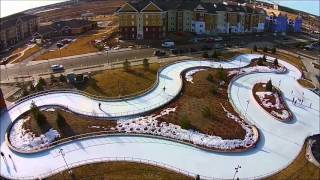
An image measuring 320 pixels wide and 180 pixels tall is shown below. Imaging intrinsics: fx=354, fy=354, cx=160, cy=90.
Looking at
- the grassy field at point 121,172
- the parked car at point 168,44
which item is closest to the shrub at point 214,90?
the grassy field at point 121,172

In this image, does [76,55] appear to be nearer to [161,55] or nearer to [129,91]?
[161,55]

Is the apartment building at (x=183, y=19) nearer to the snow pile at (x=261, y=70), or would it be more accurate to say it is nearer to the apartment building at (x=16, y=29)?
the apartment building at (x=16, y=29)

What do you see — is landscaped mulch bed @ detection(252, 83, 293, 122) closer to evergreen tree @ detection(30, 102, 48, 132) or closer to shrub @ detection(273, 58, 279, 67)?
shrub @ detection(273, 58, 279, 67)

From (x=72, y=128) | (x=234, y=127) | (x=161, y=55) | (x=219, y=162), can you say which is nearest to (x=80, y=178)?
(x=72, y=128)

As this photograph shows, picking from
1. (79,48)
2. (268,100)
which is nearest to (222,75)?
(268,100)

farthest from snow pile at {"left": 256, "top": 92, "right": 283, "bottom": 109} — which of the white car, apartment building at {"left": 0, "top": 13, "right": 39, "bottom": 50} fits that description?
apartment building at {"left": 0, "top": 13, "right": 39, "bottom": 50}

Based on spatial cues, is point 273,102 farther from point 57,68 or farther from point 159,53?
point 57,68
